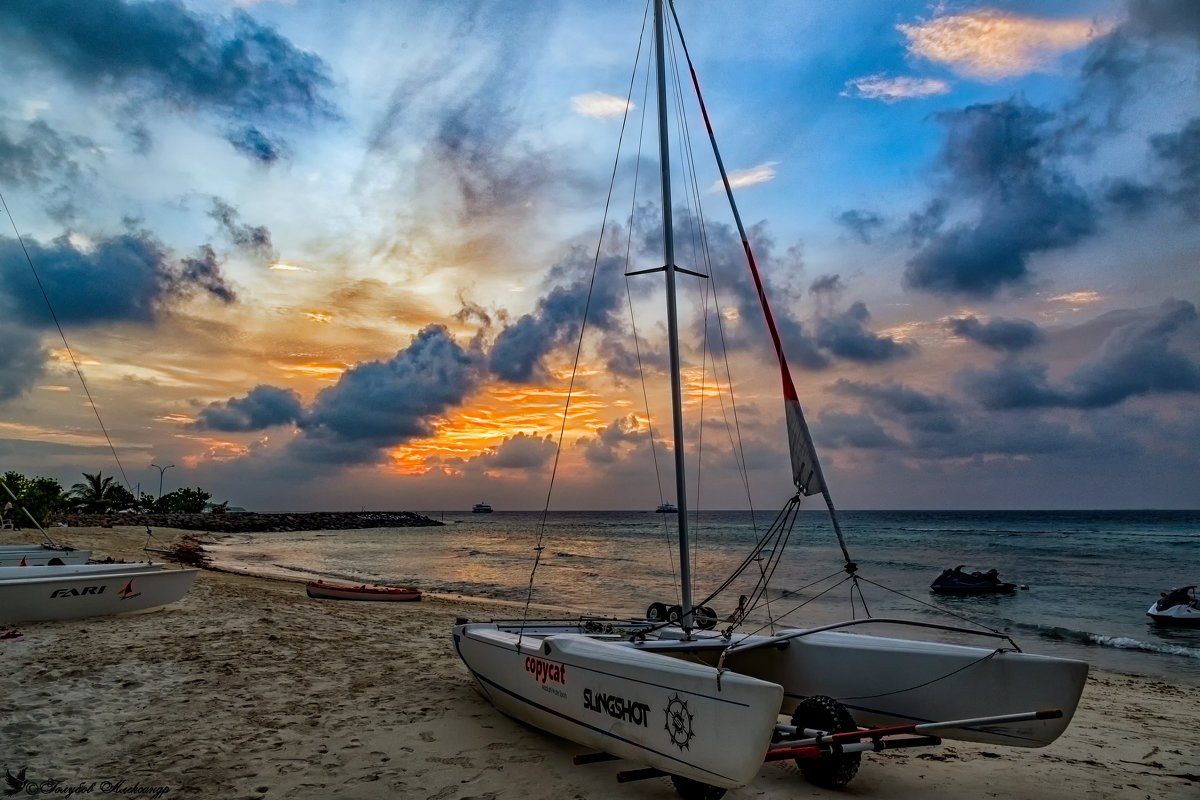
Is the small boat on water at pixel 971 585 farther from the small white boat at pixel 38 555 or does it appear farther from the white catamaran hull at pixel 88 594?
the small white boat at pixel 38 555

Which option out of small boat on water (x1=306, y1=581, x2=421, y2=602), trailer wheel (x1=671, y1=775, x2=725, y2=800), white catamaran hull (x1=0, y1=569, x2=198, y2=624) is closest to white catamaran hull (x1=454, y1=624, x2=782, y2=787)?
trailer wheel (x1=671, y1=775, x2=725, y2=800)

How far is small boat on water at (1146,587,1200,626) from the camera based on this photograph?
17688 mm

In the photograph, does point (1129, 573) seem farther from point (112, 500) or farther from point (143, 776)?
point (112, 500)

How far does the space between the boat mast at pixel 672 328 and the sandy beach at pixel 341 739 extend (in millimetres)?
2133

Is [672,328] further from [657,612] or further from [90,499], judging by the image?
[90,499]

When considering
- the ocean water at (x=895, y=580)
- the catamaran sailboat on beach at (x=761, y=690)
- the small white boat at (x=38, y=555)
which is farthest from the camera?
the ocean water at (x=895, y=580)

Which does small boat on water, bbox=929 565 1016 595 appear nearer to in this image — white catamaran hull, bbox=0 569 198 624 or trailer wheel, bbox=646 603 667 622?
trailer wheel, bbox=646 603 667 622

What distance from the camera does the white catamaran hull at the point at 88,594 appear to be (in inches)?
421

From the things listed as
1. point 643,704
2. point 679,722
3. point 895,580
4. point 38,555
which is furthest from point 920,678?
point 895,580

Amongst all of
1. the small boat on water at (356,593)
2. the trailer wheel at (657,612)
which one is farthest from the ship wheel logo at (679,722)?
the small boat on water at (356,593)

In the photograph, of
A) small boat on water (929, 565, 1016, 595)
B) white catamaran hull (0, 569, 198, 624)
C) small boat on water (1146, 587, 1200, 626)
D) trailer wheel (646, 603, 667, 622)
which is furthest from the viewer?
small boat on water (929, 565, 1016, 595)

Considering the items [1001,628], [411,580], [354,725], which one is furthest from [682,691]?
[411,580]

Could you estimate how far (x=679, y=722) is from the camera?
16.1 ft

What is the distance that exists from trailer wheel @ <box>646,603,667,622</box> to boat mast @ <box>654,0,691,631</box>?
0.83 meters
